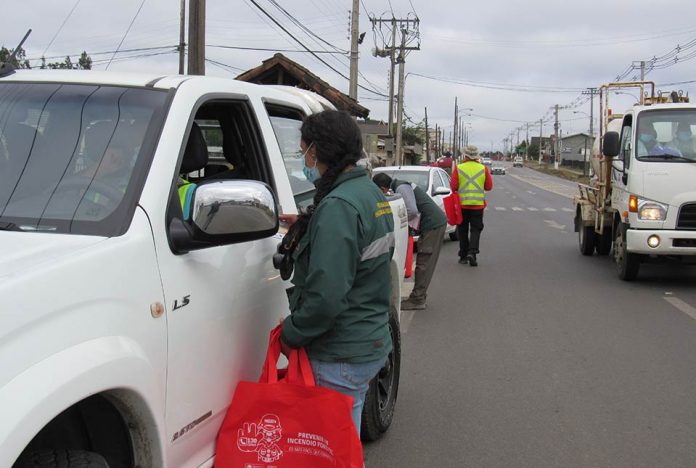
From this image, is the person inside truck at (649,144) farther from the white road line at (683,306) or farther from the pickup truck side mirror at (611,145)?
the white road line at (683,306)

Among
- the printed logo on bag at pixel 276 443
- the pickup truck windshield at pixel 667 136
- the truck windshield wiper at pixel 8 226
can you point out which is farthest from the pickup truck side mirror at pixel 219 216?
the pickup truck windshield at pixel 667 136

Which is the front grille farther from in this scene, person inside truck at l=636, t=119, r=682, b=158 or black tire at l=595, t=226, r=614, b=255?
black tire at l=595, t=226, r=614, b=255

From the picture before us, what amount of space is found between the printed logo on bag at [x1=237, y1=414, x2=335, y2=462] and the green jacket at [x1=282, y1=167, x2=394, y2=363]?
0.34 metres

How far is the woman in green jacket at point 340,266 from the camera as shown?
2676 mm

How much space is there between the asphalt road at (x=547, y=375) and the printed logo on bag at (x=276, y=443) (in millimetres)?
1711

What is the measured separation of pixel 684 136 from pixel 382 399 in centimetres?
731

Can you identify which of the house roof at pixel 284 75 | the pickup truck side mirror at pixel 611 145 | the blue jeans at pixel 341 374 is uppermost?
the house roof at pixel 284 75

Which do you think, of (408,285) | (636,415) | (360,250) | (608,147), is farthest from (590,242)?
(360,250)

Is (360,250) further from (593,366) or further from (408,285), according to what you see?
(408,285)

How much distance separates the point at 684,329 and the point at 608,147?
326 cm

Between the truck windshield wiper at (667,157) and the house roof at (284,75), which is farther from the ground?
the house roof at (284,75)

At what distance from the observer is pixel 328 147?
2.93 meters

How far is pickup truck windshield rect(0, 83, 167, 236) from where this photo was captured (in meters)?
2.31

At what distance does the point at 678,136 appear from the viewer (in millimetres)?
9727
